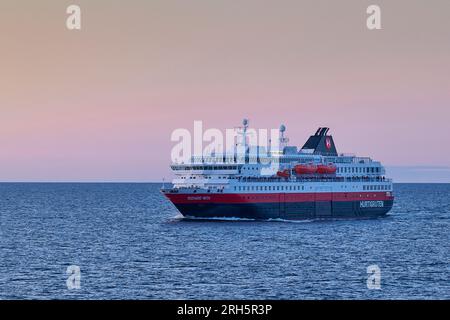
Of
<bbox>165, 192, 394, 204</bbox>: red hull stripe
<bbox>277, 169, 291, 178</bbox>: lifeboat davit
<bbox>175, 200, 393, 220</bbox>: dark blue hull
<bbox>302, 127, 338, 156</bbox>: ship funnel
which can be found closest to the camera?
<bbox>165, 192, 394, 204</bbox>: red hull stripe

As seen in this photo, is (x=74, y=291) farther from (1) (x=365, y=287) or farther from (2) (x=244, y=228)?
(2) (x=244, y=228)

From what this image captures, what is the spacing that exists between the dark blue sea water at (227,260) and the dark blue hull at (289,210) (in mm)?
1311

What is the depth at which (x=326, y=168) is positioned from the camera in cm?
9925

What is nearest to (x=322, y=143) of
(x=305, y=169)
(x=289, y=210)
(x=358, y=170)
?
(x=358, y=170)

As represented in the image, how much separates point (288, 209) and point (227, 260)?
115 feet

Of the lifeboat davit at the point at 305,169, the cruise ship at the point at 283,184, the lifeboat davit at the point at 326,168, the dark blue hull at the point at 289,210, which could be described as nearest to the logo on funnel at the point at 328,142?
the cruise ship at the point at 283,184

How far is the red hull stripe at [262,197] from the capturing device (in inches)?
3418

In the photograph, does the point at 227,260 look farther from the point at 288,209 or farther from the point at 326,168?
the point at 326,168

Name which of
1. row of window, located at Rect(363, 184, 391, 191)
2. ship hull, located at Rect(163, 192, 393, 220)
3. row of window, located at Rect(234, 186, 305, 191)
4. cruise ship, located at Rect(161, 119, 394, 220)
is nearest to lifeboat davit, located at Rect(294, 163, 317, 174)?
cruise ship, located at Rect(161, 119, 394, 220)

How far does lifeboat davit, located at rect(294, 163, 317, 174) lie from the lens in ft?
317

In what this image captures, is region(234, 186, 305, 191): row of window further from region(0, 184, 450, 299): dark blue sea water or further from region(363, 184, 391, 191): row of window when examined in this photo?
region(363, 184, 391, 191): row of window

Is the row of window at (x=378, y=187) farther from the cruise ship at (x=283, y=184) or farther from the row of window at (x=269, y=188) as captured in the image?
the row of window at (x=269, y=188)

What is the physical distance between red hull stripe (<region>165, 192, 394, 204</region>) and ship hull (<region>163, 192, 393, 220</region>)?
1.06ft
